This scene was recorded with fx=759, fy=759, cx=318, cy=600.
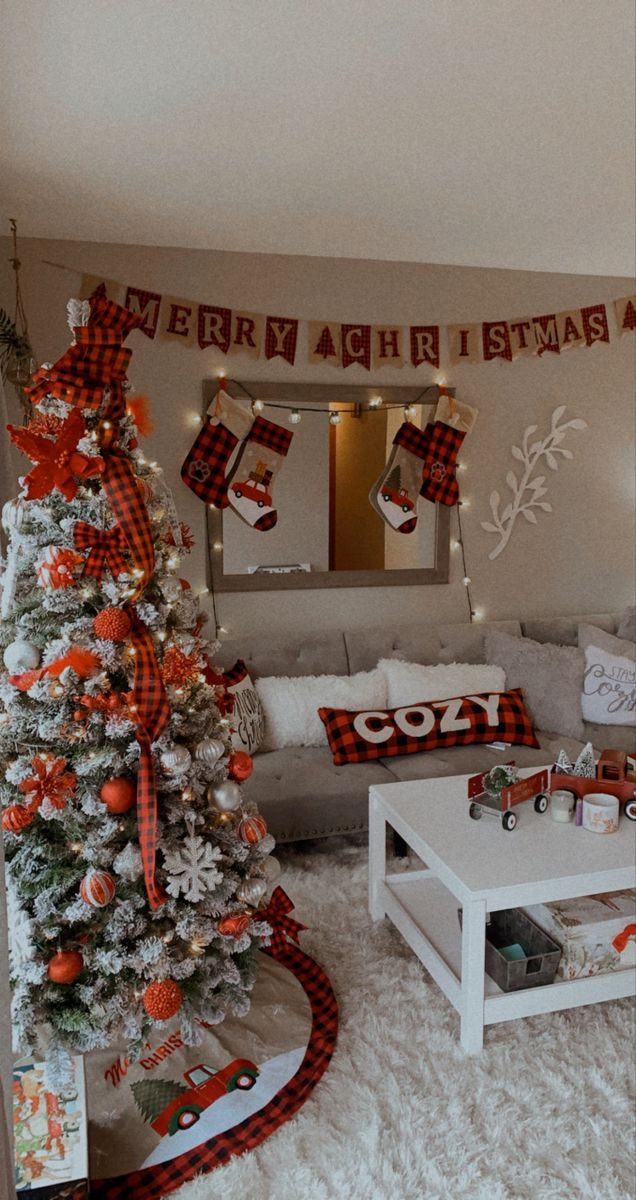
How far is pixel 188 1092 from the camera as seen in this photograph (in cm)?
171

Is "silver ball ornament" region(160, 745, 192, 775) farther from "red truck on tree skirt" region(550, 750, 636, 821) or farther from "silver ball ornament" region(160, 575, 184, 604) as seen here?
"red truck on tree skirt" region(550, 750, 636, 821)

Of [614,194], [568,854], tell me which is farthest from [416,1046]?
Answer: [614,194]

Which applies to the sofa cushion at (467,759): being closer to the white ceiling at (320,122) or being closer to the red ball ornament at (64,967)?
the red ball ornament at (64,967)

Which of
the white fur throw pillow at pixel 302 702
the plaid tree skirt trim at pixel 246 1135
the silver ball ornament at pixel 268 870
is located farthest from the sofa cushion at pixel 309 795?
the silver ball ornament at pixel 268 870

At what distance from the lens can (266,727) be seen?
9.71 feet

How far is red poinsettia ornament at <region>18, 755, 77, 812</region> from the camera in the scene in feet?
4.98

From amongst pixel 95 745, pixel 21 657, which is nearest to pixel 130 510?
pixel 21 657

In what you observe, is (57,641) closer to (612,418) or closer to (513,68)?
(513,68)

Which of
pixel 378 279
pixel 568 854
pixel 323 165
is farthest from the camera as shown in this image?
pixel 378 279

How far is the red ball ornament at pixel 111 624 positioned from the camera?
156 centimetres

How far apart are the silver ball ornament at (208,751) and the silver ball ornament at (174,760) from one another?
0.19ft

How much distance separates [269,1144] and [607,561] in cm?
313

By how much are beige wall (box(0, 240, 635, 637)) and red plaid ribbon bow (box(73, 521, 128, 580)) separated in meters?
1.64

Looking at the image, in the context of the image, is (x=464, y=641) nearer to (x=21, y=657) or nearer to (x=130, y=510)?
(x=130, y=510)
